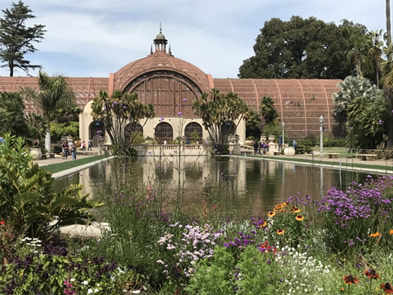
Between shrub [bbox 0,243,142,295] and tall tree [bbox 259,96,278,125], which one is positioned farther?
tall tree [bbox 259,96,278,125]

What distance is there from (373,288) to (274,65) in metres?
78.2

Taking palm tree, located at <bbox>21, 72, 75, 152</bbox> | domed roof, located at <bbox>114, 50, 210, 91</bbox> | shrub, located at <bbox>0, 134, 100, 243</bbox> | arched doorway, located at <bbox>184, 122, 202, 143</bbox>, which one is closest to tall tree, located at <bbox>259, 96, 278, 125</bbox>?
domed roof, located at <bbox>114, 50, 210, 91</bbox>

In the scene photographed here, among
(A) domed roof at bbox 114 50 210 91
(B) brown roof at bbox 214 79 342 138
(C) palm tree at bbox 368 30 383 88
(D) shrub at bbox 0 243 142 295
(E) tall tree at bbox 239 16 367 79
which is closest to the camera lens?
(D) shrub at bbox 0 243 142 295

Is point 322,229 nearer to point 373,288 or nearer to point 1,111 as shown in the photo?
point 373,288

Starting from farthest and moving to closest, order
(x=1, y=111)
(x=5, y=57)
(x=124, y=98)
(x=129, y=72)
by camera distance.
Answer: (x=5, y=57) → (x=129, y=72) → (x=124, y=98) → (x=1, y=111)

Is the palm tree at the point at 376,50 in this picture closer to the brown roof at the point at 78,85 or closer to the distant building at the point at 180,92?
the distant building at the point at 180,92

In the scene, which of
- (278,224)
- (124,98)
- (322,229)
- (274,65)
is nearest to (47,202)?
(278,224)

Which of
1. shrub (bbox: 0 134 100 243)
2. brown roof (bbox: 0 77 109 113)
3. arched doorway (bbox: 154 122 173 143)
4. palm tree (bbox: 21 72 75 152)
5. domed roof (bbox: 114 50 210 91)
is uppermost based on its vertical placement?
domed roof (bbox: 114 50 210 91)

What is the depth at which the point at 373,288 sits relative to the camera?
3.31 metres

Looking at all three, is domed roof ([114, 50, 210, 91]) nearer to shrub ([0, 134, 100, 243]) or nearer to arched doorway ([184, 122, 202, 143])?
arched doorway ([184, 122, 202, 143])

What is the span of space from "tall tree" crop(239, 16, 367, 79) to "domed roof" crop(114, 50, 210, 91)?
71.9ft

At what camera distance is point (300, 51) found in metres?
80.1

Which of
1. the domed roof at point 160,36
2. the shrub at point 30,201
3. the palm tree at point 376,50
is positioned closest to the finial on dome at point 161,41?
the domed roof at point 160,36

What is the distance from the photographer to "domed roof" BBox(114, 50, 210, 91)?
5688 centimetres
